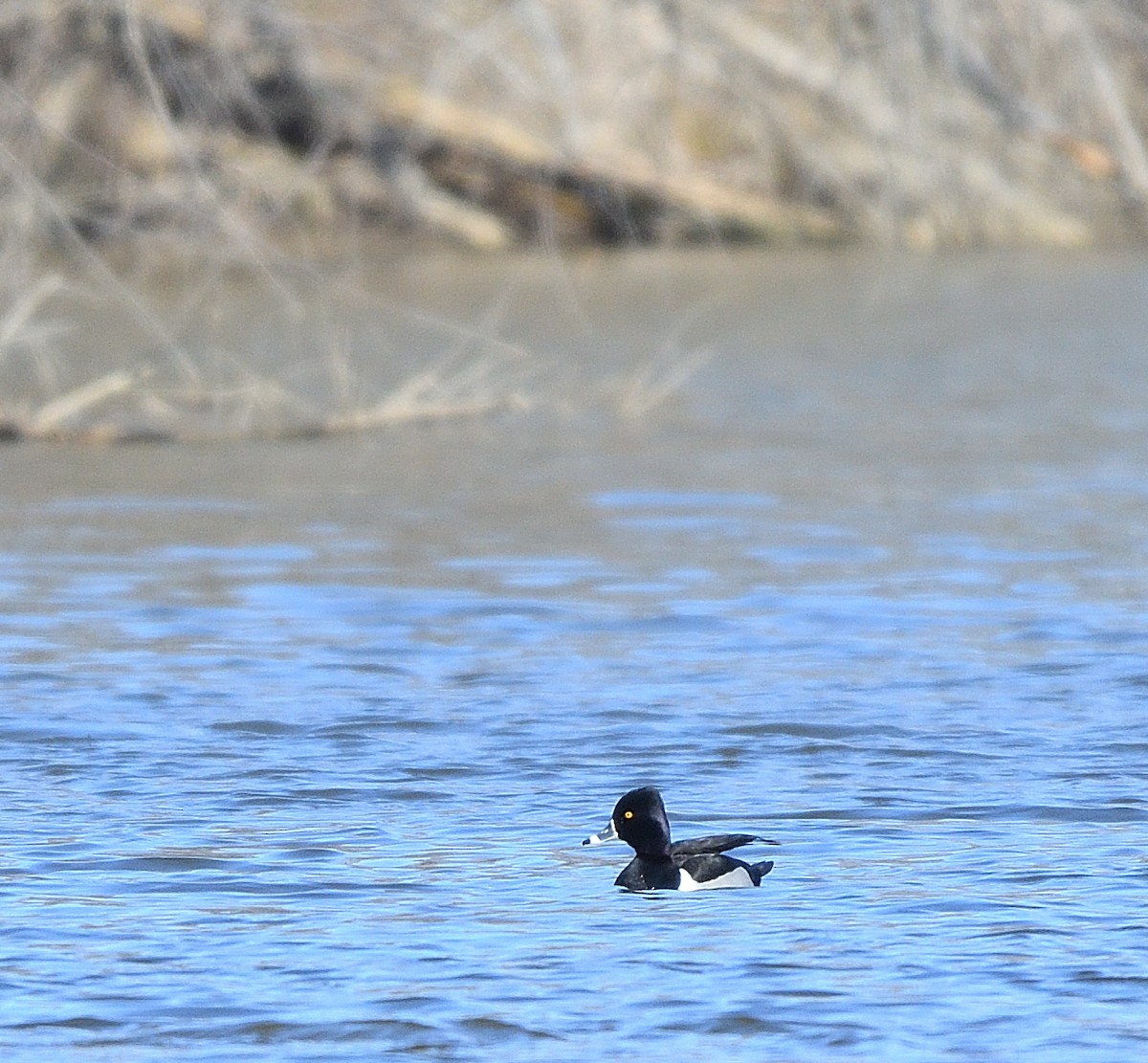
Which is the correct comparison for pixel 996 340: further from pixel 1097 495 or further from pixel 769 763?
pixel 769 763

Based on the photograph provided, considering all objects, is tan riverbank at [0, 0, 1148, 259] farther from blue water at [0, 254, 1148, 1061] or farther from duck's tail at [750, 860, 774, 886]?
duck's tail at [750, 860, 774, 886]

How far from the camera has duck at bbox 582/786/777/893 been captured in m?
6.35

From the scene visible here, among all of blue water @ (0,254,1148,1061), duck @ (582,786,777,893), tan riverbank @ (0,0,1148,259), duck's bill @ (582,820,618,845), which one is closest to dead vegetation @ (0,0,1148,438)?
tan riverbank @ (0,0,1148,259)

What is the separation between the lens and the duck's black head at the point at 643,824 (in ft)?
21.1

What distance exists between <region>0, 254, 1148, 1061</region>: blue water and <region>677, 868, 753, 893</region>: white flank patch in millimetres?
34

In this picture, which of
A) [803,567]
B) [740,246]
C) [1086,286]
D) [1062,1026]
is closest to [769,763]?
[1062,1026]

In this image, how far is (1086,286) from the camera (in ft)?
92.7

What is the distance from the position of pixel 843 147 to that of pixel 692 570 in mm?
12738

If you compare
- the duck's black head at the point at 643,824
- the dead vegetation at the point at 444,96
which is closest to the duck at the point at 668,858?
the duck's black head at the point at 643,824

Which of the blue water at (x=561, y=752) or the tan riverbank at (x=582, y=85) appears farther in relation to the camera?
the tan riverbank at (x=582, y=85)

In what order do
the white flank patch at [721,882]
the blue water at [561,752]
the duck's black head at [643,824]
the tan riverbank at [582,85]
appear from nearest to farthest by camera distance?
1. the blue water at [561,752]
2. the white flank patch at [721,882]
3. the duck's black head at [643,824]
4. the tan riverbank at [582,85]

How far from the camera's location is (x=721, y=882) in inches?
250

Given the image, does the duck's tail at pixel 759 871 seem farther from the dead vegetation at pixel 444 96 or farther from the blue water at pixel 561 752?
the dead vegetation at pixel 444 96

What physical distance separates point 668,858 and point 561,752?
158 centimetres
